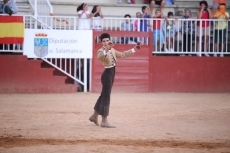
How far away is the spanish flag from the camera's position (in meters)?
20.2

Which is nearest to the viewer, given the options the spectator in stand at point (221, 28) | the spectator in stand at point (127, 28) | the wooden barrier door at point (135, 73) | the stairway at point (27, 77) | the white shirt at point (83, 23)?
the stairway at point (27, 77)

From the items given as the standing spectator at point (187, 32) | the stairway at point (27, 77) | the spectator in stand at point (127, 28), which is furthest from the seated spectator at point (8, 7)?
the standing spectator at point (187, 32)

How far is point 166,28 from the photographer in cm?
2164

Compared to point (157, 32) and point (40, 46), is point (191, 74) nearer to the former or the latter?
point (157, 32)

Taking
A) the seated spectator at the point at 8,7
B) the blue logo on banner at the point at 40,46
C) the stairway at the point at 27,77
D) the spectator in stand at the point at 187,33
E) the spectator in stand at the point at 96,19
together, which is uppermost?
the seated spectator at the point at 8,7

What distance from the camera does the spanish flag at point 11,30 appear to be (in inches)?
797

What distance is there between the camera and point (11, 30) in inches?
797

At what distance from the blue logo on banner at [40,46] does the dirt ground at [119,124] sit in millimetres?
1521

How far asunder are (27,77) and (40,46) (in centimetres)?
107

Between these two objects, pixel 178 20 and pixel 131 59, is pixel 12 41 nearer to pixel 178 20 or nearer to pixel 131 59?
pixel 131 59

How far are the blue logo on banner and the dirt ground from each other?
1.52m

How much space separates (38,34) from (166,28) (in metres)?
4.35

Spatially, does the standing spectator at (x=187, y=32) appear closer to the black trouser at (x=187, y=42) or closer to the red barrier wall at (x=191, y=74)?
the black trouser at (x=187, y=42)

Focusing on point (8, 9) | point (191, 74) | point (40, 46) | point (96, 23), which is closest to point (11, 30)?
point (8, 9)
